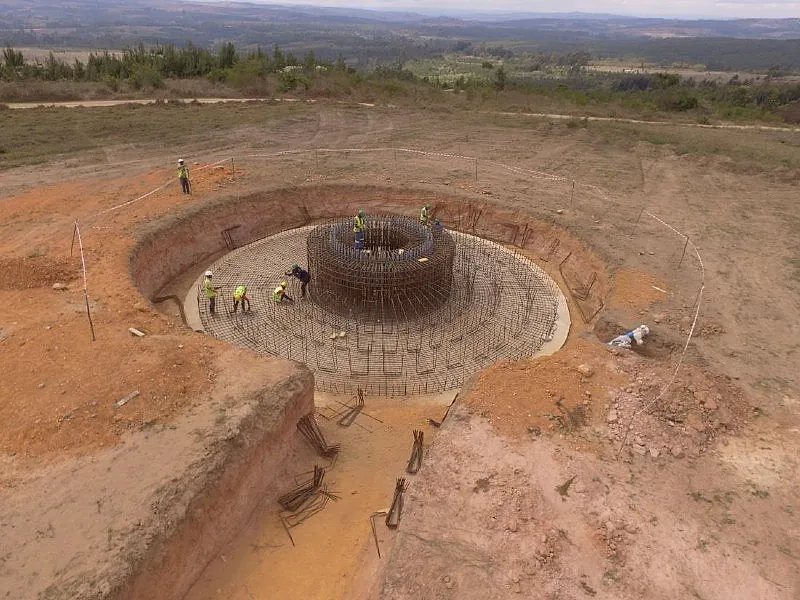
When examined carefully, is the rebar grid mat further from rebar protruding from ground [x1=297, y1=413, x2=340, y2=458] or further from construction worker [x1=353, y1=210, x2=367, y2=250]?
rebar protruding from ground [x1=297, y1=413, x2=340, y2=458]

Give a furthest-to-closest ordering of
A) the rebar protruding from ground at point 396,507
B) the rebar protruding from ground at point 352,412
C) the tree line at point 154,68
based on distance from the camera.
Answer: the tree line at point 154,68
the rebar protruding from ground at point 352,412
the rebar protruding from ground at point 396,507

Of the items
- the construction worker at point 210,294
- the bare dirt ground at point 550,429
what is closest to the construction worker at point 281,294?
the construction worker at point 210,294

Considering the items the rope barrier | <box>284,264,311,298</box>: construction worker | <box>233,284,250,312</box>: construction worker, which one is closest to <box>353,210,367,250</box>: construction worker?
<box>284,264,311,298</box>: construction worker

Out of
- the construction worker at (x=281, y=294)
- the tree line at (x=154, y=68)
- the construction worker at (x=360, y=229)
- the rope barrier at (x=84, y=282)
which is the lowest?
the construction worker at (x=281, y=294)

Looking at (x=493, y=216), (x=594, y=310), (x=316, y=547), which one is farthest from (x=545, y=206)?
(x=316, y=547)

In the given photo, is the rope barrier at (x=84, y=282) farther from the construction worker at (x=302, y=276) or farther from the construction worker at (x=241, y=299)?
the construction worker at (x=302, y=276)

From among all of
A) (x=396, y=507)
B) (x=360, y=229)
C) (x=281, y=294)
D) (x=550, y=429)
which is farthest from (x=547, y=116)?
(x=396, y=507)

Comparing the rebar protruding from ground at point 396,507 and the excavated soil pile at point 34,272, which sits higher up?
the excavated soil pile at point 34,272
